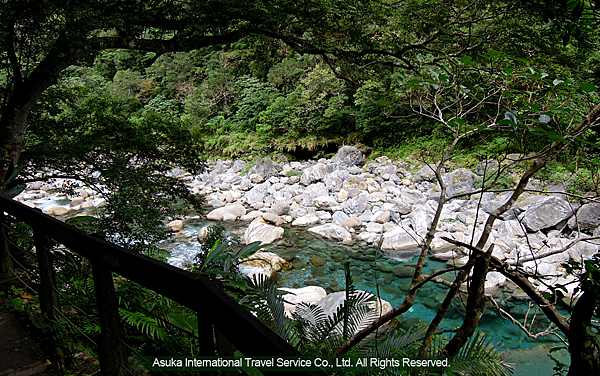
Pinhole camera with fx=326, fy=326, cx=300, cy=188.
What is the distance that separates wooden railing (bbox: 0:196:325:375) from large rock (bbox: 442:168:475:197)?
9.55 m

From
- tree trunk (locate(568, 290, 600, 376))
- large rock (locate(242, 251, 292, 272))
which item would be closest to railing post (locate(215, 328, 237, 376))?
tree trunk (locate(568, 290, 600, 376))

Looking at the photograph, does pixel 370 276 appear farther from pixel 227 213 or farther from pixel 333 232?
pixel 227 213

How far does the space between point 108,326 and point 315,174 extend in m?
10.7

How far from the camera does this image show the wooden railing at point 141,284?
2.22 ft

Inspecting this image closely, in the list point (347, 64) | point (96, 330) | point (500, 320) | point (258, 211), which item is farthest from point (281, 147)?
point (96, 330)

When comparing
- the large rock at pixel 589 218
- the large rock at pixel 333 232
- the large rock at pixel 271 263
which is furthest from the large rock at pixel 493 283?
the large rock at pixel 271 263

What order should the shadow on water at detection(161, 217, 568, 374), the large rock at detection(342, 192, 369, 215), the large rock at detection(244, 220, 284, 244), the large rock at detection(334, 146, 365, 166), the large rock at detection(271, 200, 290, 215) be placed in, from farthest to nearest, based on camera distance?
the large rock at detection(334, 146, 365, 166) < the large rock at detection(271, 200, 290, 215) < the large rock at detection(342, 192, 369, 215) < the large rock at detection(244, 220, 284, 244) < the shadow on water at detection(161, 217, 568, 374)

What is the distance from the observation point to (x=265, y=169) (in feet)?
43.8

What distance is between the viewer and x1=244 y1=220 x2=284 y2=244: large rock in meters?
7.55

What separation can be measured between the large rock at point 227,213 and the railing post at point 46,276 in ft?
25.5

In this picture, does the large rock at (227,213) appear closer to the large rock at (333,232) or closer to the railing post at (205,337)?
the large rock at (333,232)

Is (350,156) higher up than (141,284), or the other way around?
(141,284)

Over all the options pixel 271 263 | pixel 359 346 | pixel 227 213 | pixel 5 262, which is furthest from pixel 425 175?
pixel 5 262

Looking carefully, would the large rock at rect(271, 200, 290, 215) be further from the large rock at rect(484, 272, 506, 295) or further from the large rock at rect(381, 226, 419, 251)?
the large rock at rect(484, 272, 506, 295)
